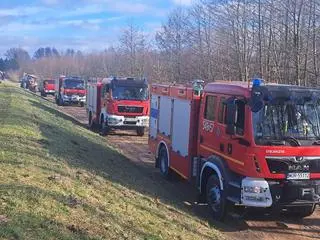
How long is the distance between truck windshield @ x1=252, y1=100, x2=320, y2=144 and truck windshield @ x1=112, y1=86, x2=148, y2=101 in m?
15.6

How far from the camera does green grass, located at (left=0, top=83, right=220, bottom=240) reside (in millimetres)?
6766

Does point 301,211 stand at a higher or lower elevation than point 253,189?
lower

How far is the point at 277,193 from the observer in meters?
9.29

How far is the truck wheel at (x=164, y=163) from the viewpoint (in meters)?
14.4

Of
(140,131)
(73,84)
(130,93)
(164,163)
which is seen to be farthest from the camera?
(73,84)

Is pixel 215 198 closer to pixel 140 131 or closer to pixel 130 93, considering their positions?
pixel 130 93

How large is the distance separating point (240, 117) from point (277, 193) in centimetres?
148

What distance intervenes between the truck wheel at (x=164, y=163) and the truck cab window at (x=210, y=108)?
10.8 ft

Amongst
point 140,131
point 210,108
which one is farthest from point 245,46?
point 210,108

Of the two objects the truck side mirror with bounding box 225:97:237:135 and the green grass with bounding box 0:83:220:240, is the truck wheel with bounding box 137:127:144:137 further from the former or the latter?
the truck side mirror with bounding box 225:97:237:135

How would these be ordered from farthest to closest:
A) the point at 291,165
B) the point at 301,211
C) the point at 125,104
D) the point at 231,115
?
the point at 125,104, the point at 301,211, the point at 231,115, the point at 291,165

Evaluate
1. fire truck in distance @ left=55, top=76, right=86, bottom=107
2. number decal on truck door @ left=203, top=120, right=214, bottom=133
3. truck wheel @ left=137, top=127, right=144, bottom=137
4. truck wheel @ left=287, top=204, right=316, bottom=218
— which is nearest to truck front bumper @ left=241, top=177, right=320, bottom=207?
truck wheel @ left=287, top=204, right=316, bottom=218

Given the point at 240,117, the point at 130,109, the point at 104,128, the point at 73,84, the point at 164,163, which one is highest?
the point at 240,117

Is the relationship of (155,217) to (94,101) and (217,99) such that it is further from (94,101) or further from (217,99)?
(94,101)
